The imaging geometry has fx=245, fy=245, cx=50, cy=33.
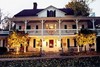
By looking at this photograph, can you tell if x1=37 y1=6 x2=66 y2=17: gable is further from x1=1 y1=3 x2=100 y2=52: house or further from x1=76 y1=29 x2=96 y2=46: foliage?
x1=76 y1=29 x2=96 y2=46: foliage

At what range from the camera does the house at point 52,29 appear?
43.0 m

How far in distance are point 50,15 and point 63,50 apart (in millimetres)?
7700

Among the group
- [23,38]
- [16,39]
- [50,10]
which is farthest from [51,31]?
[16,39]

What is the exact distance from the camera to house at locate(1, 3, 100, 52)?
43.0 meters

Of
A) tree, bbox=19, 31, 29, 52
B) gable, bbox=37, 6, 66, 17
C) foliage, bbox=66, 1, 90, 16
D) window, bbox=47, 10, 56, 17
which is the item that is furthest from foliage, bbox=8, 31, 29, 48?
foliage, bbox=66, 1, 90, 16

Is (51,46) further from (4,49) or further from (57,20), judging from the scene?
(4,49)

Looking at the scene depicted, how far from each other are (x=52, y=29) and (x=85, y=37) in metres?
6.27

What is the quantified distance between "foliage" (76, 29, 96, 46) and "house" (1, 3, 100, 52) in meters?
1.97

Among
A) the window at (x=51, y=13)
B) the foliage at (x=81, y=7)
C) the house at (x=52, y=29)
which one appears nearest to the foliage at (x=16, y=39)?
the house at (x=52, y=29)

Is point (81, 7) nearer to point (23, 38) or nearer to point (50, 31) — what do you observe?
point (50, 31)

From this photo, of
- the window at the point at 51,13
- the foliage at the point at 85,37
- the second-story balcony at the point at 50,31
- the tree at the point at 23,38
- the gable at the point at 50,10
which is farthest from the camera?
the gable at the point at 50,10

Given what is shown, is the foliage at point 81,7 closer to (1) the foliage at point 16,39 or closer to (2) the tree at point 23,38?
(2) the tree at point 23,38

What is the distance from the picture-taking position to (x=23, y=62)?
3234cm

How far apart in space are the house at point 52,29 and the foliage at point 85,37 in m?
1.97
